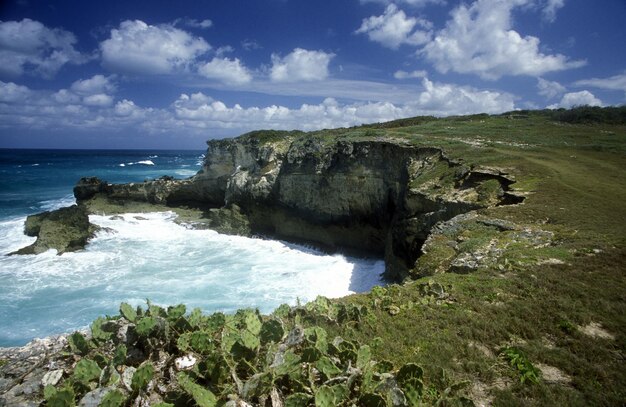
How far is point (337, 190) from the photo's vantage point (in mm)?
35250

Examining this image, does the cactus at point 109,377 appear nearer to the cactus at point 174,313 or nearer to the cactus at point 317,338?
the cactus at point 174,313

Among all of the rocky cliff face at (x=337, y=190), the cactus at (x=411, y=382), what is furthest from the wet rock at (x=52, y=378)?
the rocky cliff face at (x=337, y=190)

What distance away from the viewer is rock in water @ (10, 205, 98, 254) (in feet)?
110

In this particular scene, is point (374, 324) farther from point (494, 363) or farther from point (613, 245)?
point (613, 245)

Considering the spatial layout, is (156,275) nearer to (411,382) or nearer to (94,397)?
(94,397)

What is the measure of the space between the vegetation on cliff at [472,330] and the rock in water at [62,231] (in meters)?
32.6

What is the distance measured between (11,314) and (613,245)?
31.6m

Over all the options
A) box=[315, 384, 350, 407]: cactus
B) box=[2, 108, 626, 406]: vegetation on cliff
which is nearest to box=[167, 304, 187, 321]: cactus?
box=[2, 108, 626, 406]: vegetation on cliff

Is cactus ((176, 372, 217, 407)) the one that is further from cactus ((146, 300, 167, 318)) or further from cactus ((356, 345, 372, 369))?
cactus ((356, 345, 372, 369))

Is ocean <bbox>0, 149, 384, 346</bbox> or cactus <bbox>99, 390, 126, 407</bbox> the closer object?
cactus <bbox>99, 390, 126, 407</bbox>

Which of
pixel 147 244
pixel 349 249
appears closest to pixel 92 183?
pixel 147 244

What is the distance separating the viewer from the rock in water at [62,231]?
3344cm

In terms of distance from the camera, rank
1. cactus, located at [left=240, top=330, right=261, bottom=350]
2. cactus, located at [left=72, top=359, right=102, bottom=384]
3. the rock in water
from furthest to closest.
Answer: the rock in water, cactus, located at [left=240, top=330, right=261, bottom=350], cactus, located at [left=72, top=359, right=102, bottom=384]

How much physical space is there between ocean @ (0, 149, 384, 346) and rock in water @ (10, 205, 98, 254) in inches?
37.8
